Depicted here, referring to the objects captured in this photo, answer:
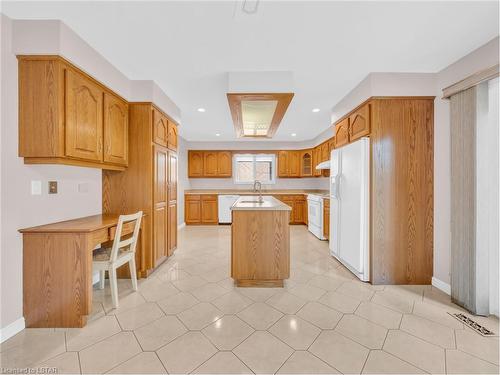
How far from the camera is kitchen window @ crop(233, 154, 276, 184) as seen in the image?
6.76m

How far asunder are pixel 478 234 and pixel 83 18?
3.82 meters

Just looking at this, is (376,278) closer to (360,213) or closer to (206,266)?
(360,213)

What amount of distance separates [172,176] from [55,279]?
6.62 feet

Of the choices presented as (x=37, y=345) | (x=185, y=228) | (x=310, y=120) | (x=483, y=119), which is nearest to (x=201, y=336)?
(x=37, y=345)

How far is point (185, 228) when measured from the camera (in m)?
5.95

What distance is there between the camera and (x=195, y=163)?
6582 mm

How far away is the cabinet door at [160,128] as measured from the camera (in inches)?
115

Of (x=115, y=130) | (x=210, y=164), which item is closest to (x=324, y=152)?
(x=210, y=164)

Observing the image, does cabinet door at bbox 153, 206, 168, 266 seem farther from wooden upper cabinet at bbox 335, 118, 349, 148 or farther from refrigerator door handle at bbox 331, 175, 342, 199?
wooden upper cabinet at bbox 335, 118, 349, 148

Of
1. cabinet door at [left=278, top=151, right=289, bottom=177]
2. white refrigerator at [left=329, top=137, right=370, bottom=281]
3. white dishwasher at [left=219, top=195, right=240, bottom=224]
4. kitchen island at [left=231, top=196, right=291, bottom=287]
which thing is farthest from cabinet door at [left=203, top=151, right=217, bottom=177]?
kitchen island at [left=231, top=196, right=291, bottom=287]

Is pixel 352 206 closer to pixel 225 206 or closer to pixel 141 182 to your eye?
pixel 141 182

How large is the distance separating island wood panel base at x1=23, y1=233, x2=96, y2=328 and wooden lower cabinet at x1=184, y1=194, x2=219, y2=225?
4.44 metres

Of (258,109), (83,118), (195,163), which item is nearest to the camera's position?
(83,118)

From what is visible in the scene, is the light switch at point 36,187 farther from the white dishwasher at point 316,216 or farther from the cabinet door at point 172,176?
the white dishwasher at point 316,216
